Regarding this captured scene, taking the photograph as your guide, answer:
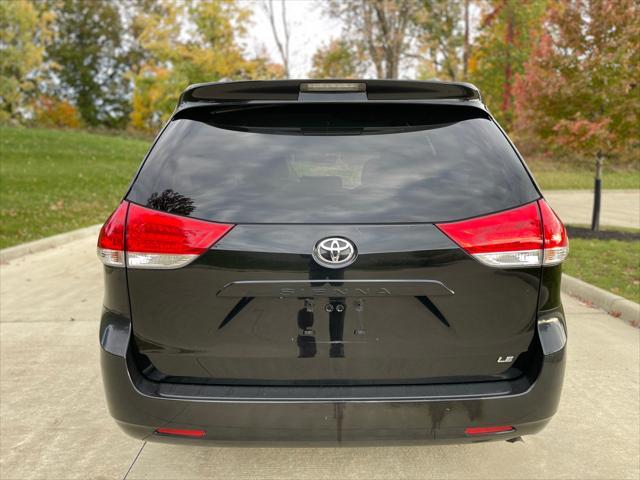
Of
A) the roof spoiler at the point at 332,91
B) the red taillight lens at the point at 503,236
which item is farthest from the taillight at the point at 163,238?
the red taillight lens at the point at 503,236

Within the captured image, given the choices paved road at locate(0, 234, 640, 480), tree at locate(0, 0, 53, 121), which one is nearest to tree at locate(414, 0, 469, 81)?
tree at locate(0, 0, 53, 121)

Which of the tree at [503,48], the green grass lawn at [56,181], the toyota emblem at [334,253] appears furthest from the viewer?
the tree at [503,48]

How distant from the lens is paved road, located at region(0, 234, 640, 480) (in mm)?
3105

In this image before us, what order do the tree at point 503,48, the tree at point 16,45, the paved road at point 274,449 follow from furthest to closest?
the tree at point 16,45
the tree at point 503,48
the paved road at point 274,449

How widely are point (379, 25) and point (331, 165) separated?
3063 centimetres

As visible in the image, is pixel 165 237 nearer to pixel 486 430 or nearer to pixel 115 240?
pixel 115 240

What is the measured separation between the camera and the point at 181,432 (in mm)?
2375

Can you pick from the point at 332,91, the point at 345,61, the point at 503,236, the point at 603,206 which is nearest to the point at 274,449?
the point at 503,236

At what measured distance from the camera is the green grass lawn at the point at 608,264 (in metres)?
6.98

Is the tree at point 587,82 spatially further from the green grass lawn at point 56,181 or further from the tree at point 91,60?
the tree at point 91,60

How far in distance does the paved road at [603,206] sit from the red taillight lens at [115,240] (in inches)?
515

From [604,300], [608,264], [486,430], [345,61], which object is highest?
[345,61]

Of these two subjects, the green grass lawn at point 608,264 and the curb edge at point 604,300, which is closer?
the curb edge at point 604,300

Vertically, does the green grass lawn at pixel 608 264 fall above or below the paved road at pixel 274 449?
below
